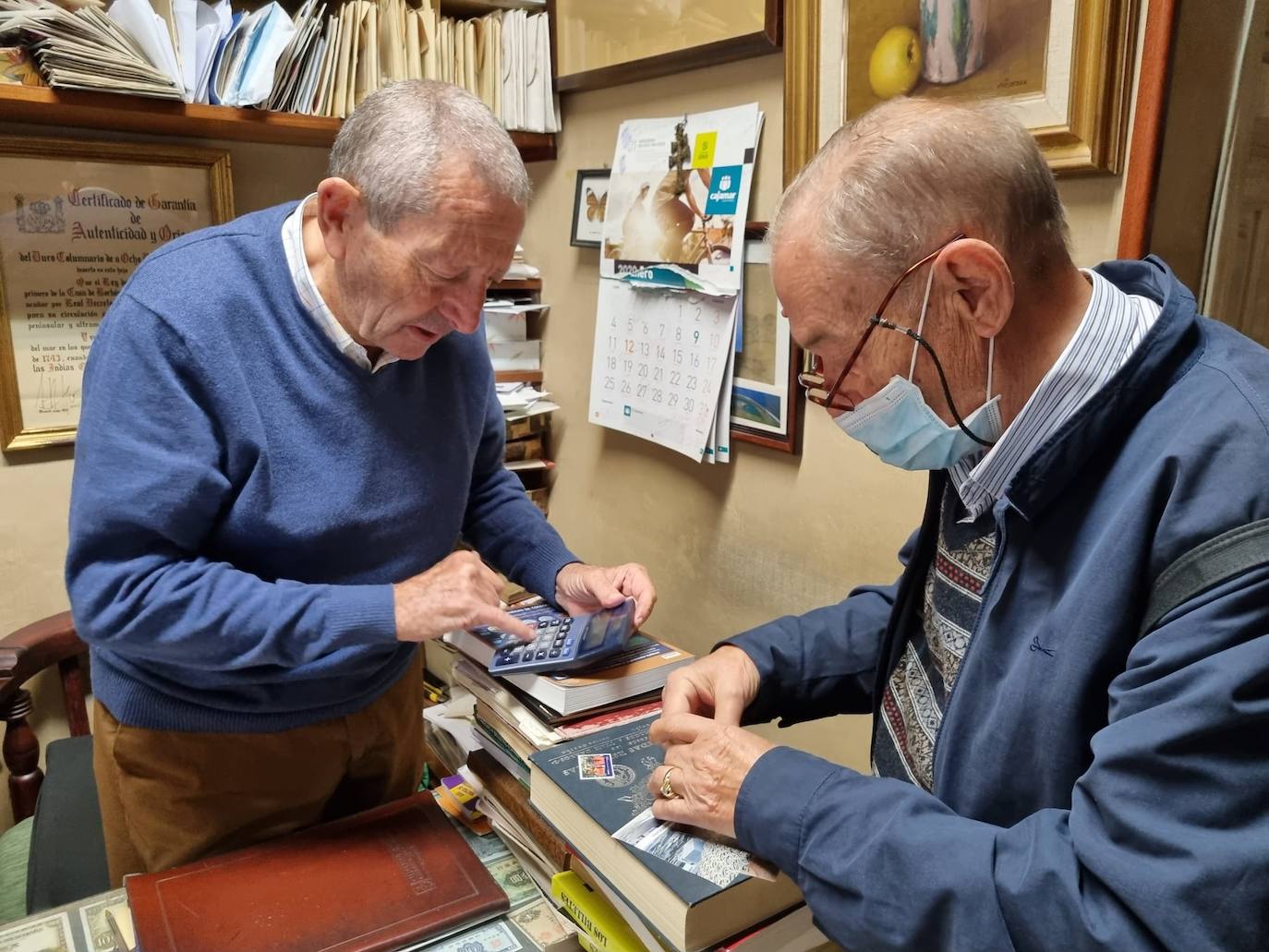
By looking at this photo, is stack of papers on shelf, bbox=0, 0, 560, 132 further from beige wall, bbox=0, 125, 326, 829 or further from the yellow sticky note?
the yellow sticky note

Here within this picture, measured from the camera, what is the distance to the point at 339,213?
105cm

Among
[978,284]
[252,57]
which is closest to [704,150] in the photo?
[252,57]

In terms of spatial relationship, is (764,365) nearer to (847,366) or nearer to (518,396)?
(518,396)

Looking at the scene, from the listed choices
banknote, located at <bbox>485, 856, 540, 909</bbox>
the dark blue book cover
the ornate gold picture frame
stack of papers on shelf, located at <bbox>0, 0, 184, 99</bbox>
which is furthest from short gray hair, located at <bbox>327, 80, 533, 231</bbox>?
the ornate gold picture frame

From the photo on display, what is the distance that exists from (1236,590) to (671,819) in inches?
19.7

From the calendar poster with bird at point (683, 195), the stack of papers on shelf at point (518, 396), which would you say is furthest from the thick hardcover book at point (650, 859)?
the stack of papers on shelf at point (518, 396)

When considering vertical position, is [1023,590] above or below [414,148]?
below

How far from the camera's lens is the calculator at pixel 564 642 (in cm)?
107

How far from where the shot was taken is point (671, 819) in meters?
0.84

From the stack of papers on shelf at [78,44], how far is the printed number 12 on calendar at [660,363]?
1007 millimetres

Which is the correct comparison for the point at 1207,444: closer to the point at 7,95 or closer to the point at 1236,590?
the point at 1236,590

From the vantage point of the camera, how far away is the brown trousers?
1.11m

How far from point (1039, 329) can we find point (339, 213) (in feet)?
2.50

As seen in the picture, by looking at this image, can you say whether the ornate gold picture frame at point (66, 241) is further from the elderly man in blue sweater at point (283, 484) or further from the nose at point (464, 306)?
the nose at point (464, 306)
